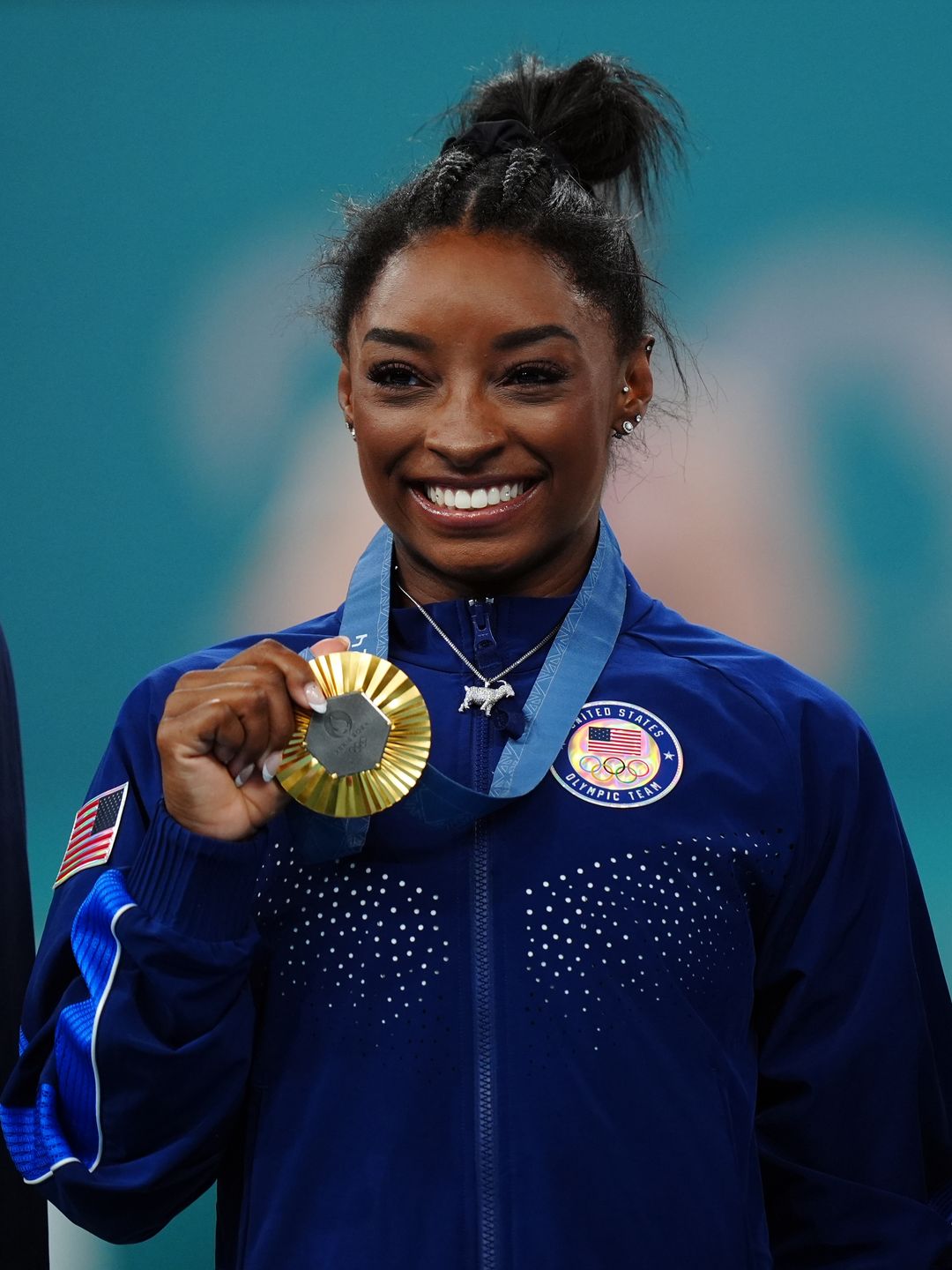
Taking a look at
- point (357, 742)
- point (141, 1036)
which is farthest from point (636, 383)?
point (141, 1036)

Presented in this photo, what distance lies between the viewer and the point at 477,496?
5.06 ft

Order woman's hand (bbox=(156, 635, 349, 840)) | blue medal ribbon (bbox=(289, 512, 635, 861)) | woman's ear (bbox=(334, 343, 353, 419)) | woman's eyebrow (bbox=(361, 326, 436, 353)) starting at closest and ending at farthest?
woman's hand (bbox=(156, 635, 349, 840))
blue medal ribbon (bbox=(289, 512, 635, 861))
woman's eyebrow (bbox=(361, 326, 436, 353))
woman's ear (bbox=(334, 343, 353, 419))

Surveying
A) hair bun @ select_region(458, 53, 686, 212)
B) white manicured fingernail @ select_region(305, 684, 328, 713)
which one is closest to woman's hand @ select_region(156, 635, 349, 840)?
white manicured fingernail @ select_region(305, 684, 328, 713)

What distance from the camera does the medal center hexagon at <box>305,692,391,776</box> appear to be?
1366mm

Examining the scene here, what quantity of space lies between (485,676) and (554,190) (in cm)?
44

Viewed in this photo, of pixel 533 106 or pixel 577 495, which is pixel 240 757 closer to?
pixel 577 495

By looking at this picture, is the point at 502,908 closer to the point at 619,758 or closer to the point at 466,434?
the point at 619,758

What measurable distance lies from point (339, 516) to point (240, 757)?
5.78 ft

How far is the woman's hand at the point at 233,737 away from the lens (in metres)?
1.33

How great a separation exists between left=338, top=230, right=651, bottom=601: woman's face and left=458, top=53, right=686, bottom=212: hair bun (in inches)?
8.7

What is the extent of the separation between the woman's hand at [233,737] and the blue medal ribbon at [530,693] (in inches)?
3.2

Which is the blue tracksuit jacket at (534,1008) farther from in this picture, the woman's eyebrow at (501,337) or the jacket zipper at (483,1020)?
the woman's eyebrow at (501,337)

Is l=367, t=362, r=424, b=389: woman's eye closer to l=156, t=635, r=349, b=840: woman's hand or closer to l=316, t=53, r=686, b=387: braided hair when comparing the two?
l=316, t=53, r=686, b=387: braided hair

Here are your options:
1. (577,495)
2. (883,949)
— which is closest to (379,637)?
(577,495)
